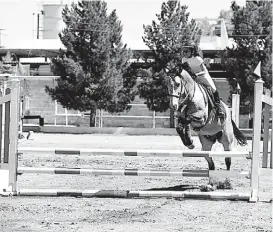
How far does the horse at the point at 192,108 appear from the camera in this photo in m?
7.86

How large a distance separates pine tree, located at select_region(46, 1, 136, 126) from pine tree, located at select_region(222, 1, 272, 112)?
5209 mm

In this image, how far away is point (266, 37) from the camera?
2947cm

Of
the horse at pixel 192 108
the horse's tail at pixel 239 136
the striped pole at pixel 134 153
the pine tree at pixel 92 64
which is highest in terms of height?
the pine tree at pixel 92 64

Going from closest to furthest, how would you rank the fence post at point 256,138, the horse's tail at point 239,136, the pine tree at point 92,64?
1. the fence post at point 256,138
2. the horse's tail at point 239,136
3. the pine tree at point 92,64

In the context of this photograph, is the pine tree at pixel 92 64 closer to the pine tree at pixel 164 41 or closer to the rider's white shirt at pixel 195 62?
the pine tree at pixel 164 41

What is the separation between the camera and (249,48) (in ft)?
97.2

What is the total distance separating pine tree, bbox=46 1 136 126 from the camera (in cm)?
2862

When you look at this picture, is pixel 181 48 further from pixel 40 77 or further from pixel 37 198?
pixel 37 198

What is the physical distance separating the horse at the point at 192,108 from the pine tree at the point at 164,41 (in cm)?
2026

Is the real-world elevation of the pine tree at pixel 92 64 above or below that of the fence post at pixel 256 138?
above

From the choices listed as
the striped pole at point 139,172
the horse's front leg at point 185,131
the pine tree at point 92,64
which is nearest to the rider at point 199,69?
the horse's front leg at point 185,131

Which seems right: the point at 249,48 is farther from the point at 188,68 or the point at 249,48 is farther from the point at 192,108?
the point at 192,108

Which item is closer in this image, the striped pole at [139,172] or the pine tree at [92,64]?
the striped pole at [139,172]

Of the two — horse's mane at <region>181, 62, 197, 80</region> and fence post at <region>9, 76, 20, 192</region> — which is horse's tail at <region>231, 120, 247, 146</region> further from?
fence post at <region>9, 76, 20, 192</region>
